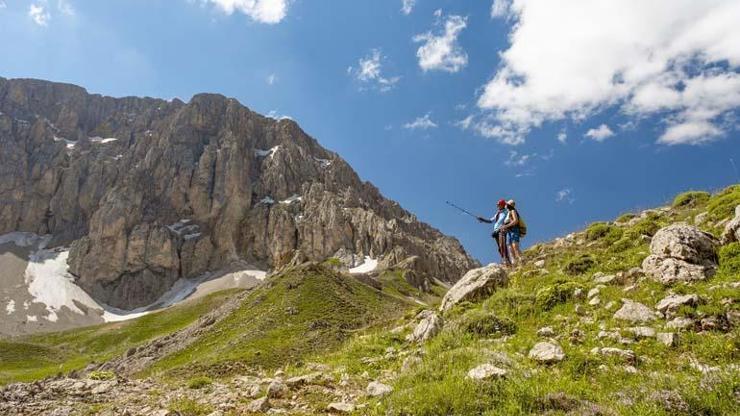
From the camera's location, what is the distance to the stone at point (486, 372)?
8992 millimetres

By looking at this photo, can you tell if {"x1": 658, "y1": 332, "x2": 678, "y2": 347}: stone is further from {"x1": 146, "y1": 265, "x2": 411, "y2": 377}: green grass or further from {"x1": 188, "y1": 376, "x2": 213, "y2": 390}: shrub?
{"x1": 146, "y1": 265, "x2": 411, "y2": 377}: green grass

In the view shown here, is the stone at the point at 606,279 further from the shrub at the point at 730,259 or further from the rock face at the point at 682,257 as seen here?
the shrub at the point at 730,259

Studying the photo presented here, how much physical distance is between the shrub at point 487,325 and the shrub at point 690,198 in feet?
48.0

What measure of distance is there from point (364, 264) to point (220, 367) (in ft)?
548

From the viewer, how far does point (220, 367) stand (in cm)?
3334

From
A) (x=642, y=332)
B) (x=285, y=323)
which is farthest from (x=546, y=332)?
(x=285, y=323)

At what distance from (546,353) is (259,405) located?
602cm

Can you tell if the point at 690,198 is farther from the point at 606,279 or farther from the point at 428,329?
Result: the point at 428,329

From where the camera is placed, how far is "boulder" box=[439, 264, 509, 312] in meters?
17.2

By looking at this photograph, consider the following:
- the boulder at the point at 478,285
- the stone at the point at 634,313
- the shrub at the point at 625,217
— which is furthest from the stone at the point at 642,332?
the shrub at the point at 625,217

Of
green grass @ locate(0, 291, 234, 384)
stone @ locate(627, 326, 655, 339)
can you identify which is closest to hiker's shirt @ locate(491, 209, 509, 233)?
stone @ locate(627, 326, 655, 339)

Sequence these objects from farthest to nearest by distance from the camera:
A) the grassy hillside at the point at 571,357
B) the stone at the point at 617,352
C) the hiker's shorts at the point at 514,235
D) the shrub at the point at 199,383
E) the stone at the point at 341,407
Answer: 1. the hiker's shorts at the point at 514,235
2. the shrub at the point at 199,383
3. the stone at the point at 617,352
4. the stone at the point at 341,407
5. the grassy hillside at the point at 571,357

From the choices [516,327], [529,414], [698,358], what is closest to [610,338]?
[698,358]

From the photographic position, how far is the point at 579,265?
55.1 ft
